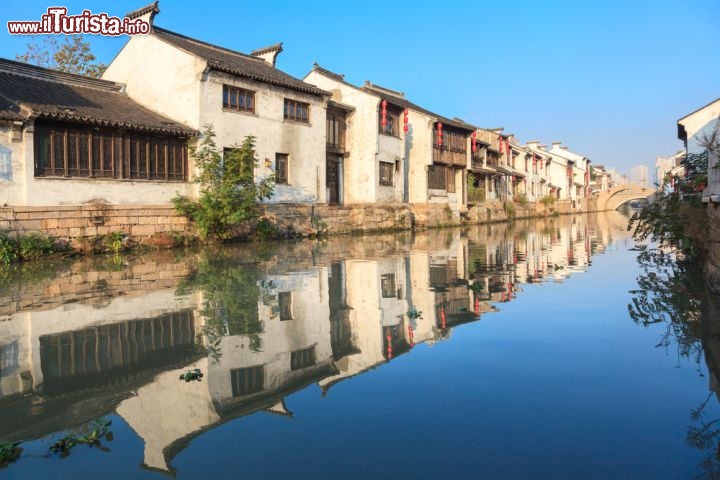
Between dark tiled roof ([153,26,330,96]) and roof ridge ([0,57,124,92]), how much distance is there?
9.41 feet

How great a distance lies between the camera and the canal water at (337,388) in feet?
10.1

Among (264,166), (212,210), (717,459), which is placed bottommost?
(717,459)

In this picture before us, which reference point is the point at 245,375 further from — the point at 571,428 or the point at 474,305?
the point at 474,305

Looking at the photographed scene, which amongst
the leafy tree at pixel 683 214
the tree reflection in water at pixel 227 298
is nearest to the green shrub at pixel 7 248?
the tree reflection in water at pixel 227 298

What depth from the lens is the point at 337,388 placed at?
4328 millimetres

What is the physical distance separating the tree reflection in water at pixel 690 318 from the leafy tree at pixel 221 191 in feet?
41.6

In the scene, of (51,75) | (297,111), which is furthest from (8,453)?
(297,111)

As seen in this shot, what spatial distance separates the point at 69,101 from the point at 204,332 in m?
14.3

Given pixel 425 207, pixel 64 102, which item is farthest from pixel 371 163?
pixel 64 102

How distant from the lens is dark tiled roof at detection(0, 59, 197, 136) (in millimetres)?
14672

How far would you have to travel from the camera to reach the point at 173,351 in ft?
17.6

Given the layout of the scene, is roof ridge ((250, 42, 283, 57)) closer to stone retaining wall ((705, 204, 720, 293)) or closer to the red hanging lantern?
the red hanging lantern

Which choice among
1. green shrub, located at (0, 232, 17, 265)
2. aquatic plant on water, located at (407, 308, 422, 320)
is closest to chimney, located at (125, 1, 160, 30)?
green shrub, located at (0, 232, 17, 265)

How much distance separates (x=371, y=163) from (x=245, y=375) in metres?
24.1
